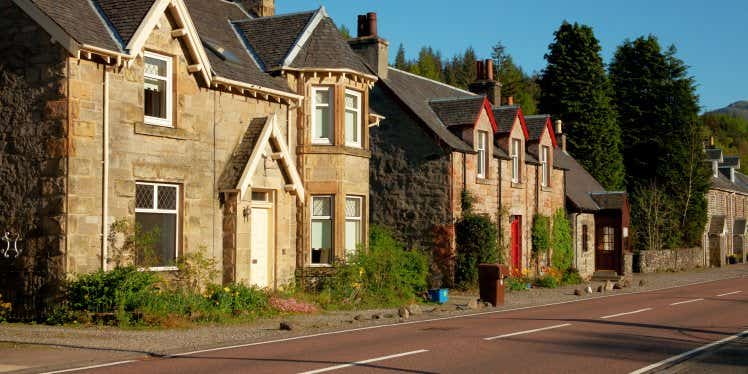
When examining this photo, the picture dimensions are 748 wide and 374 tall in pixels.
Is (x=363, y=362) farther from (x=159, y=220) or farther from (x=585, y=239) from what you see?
(x=585, y=239)

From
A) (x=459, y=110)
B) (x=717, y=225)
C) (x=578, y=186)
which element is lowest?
(x=717, y=225)

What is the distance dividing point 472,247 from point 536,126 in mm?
10274

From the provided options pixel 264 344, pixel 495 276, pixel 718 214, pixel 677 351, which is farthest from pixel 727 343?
pixel 718 214

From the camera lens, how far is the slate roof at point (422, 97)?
31594mm

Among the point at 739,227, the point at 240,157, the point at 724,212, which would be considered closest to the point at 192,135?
the point at 240,157

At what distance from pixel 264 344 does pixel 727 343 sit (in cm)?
802

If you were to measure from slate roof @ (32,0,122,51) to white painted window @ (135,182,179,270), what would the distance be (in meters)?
3.26

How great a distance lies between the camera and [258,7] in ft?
95.1

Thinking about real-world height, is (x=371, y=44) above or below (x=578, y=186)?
above

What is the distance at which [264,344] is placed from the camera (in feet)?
49.5

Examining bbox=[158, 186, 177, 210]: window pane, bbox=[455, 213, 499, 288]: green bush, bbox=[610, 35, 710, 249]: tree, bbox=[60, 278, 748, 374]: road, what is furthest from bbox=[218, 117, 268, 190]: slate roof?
bbox=[610, 35, 710, 249]: tree

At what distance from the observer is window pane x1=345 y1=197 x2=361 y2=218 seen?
25.9 metres

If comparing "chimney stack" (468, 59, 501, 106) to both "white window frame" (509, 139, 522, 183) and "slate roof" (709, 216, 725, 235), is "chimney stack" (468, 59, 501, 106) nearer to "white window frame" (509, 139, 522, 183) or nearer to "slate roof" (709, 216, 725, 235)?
"white window frame" (509, 139, 522, 183)

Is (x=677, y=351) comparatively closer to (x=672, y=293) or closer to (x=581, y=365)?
(x=581, y=365)
